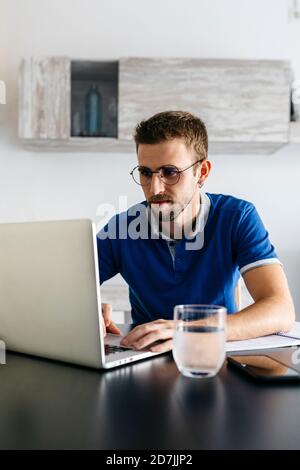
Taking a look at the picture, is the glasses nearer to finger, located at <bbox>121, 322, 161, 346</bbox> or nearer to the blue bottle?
finger, located at <bbox>121, 322, 161, 346</bbox>

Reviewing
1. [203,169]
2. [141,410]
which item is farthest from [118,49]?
[141,410]

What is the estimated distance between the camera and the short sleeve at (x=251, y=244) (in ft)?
5.04

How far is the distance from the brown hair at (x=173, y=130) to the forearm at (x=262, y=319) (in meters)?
0.59

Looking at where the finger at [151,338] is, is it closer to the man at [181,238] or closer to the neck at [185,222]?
the man at [181,238]

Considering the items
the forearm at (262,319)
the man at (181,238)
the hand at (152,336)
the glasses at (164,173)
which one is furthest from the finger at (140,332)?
the glasses at (164,173)

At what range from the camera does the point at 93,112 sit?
3066mm

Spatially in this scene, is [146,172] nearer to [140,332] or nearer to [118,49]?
[140,332]

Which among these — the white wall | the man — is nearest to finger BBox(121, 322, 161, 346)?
the man

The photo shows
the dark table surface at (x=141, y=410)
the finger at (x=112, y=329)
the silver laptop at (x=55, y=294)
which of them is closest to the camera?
the dark table surface at (x=141, y=410)

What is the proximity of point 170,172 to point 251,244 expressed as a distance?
324mm

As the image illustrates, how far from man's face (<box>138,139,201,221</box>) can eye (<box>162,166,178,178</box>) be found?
0.02m

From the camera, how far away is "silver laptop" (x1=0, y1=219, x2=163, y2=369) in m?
0.93

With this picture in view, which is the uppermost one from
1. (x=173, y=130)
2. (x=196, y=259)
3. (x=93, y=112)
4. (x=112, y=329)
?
(x=93, y=112)

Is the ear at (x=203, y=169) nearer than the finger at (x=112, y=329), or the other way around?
the finger at (x=112, y=329)
